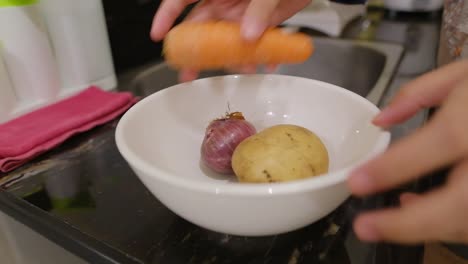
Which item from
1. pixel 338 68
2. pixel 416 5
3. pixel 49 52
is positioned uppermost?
pixel 49 52

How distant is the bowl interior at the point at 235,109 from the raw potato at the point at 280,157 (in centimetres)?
6

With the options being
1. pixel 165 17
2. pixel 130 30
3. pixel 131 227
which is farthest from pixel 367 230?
pixel 130 30

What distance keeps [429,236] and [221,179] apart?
286 mm

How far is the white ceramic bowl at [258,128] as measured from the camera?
0.35 meters

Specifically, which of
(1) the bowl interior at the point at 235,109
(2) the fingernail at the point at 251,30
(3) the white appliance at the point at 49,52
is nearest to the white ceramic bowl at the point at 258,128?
(1) the bowl interior at the point at 235,109

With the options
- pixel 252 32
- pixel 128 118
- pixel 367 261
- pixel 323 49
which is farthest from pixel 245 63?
pixel 323 49

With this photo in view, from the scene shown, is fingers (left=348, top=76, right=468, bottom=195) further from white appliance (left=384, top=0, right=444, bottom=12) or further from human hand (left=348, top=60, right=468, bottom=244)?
white appliance (left=384, top=0, right=444, bottom=12)

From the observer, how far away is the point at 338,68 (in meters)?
1.16

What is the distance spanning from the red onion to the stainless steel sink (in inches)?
19.6

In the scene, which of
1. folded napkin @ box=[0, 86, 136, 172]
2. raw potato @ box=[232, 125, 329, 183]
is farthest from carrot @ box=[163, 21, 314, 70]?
folded napkin @ box=[0, 86, 136, 172]

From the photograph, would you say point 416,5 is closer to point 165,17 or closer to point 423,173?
point 165,17

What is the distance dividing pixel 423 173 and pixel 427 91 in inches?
4.0

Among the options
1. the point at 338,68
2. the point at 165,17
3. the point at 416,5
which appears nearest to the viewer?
the point at 165,17

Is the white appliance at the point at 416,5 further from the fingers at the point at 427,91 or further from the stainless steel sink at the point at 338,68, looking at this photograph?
the fingers at the point at 427,91
